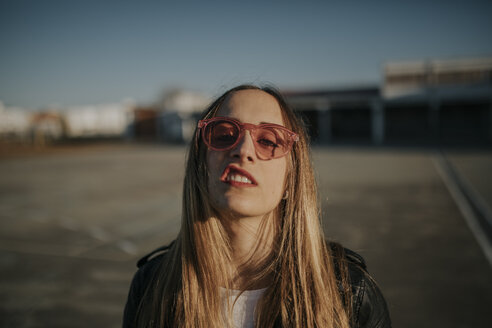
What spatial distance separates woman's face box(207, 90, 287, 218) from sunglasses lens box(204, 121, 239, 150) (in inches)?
1.2

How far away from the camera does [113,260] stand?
457 cm

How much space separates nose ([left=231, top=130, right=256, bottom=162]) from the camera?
1.20 metres

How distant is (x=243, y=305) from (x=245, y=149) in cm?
61

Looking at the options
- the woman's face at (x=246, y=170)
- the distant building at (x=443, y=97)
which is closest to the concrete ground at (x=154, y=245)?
the woman's face at (x=246, y=170)

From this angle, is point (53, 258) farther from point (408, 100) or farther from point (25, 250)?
point (408, 100)

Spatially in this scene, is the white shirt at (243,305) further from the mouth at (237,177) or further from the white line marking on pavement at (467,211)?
the white line marking on pavement at (467,211)

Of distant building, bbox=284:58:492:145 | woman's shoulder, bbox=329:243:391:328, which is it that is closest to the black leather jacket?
woman's shoulder, bbox=329:243:391:328

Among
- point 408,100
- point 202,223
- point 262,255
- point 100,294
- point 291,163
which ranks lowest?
point 100,294

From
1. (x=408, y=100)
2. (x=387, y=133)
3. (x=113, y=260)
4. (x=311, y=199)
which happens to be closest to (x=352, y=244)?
(x=113, y=260)

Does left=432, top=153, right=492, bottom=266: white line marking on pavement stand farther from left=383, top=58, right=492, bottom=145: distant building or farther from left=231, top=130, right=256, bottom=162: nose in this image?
left=383, top=58, right=492, bottom=145: distant building

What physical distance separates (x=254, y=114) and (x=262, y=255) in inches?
23.0

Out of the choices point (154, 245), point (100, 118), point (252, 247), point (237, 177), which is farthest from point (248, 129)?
point (100, 118)

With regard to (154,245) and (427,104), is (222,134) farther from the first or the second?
(427,104)

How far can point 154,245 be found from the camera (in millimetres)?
5129
